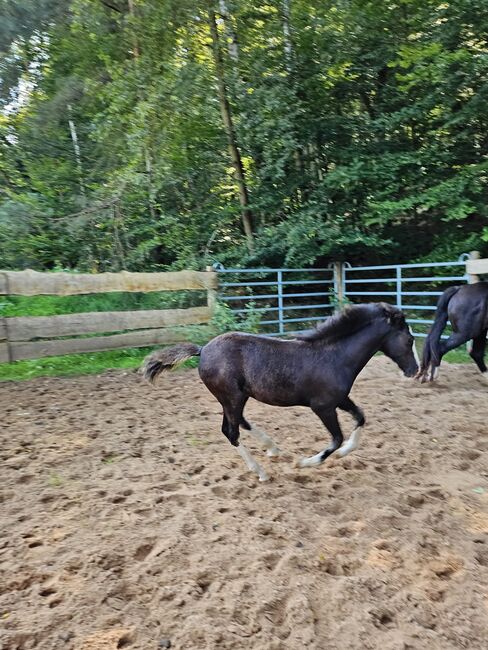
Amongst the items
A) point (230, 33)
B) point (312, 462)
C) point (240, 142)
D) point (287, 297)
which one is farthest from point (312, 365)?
point (230, 33)

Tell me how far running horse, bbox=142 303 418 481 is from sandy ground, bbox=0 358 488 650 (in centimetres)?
47

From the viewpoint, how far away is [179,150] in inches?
423

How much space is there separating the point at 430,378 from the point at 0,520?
17.2 feet

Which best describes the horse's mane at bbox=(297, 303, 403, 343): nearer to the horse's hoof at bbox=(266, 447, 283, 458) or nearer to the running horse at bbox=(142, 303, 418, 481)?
the running horse at bbox=(142, 303, 418, 481)

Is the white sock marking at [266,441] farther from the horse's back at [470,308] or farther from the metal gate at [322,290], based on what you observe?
the metal gate at [322,290]

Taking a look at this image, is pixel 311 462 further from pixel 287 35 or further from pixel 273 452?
pixel 287 35

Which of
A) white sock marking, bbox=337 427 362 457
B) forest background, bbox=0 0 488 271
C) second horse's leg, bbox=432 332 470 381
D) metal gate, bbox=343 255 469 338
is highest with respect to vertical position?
A: forest background, bbox=0 0 488 271

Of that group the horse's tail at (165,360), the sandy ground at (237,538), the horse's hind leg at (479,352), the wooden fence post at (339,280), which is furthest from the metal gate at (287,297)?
the horse's tail at (165,360)

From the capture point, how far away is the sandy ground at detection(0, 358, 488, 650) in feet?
6.40

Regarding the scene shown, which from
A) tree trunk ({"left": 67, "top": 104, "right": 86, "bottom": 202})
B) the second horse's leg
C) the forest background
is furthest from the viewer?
tree trunk ({"left": 67, "top": 104, "right": 86, "bottom": 202})

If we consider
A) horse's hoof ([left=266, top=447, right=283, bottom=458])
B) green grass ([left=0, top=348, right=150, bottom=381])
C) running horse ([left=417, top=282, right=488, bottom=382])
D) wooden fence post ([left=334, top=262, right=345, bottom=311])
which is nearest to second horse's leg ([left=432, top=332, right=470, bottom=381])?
running horse ([left=417, top=282, right=488, bottom=382])

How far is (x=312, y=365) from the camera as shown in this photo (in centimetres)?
344

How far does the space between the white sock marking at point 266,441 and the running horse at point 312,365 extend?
0.49 ft

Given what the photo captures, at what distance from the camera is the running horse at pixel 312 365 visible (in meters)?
3.41
